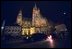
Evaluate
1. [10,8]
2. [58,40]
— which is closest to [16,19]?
[10,8]

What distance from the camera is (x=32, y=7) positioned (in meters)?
4.96

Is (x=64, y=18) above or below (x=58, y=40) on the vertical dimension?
above

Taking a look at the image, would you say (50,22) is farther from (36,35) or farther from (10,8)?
(10,8)

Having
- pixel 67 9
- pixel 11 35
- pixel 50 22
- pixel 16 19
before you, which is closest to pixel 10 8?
pixel 16 19


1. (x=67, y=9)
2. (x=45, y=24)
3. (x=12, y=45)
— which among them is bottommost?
(x=12, y=45)

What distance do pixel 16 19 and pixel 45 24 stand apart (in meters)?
0.66

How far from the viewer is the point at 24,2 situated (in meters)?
4.96

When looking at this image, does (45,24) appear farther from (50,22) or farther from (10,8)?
(10,8)

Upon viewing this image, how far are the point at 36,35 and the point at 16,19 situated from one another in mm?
577

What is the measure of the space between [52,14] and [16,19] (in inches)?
32.3

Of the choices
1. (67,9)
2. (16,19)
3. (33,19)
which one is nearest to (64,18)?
(67,9)

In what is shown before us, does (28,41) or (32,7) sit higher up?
(32,7)

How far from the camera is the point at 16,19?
493cm

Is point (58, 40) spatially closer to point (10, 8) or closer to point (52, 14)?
point (52, 14)
